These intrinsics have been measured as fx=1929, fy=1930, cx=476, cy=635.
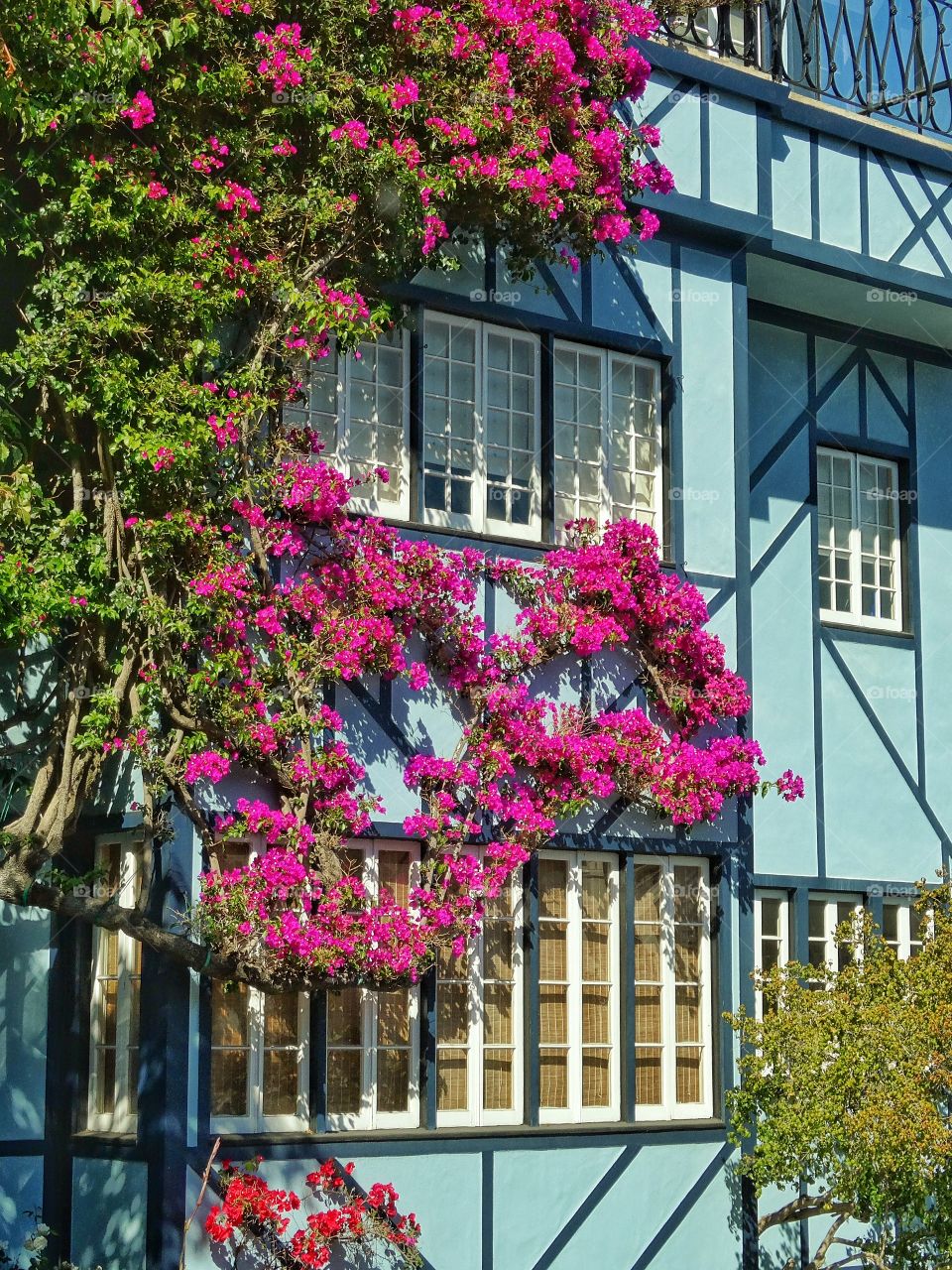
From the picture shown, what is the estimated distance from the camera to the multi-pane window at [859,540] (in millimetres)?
15359

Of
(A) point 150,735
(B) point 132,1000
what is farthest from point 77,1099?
(A) point 150,735

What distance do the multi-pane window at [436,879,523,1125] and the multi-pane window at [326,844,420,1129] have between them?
0.75 feet

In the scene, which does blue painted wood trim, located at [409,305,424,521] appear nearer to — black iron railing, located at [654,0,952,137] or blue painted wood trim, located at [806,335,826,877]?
black iron railing, located at [654,0,952,137]

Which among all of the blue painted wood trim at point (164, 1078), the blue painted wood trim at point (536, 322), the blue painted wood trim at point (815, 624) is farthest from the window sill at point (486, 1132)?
the blue painted wood trim at point (536, 322)

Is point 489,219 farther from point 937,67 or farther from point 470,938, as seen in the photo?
point 937,67

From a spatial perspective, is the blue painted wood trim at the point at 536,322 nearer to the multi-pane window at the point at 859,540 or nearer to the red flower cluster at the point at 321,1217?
the multi-pane window at the point at 859,540

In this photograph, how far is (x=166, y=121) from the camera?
10484mm

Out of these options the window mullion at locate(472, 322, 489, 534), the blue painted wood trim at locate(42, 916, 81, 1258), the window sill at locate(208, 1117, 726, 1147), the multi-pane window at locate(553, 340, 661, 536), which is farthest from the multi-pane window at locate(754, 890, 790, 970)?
the blue painted wood trim at locate(42, 916, 81, 1258)

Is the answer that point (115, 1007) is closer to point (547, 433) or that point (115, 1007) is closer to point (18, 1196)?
point (18, 1196)

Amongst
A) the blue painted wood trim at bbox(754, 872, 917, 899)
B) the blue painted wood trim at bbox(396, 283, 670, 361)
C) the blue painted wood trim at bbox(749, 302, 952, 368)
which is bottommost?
the blue painted wood trim at bbox(754, 872, 917, 899)

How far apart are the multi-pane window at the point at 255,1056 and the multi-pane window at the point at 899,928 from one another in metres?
5.59

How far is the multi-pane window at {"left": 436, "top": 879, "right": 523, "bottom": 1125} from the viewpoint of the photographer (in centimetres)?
1158

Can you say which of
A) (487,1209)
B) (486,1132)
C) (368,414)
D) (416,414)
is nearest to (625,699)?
(416,414)

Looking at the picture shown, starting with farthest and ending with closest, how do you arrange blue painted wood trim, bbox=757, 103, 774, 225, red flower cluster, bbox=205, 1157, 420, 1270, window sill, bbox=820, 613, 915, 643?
window sill, bbox=820, 613, 915, 643
blue painted wood trim, bbox=757, 103, 774, 225
red flower cluster, bbox=205, 1157, 420, 1270
